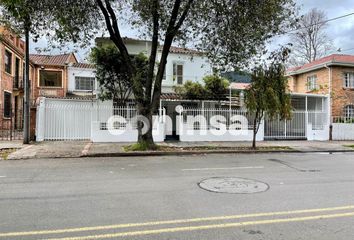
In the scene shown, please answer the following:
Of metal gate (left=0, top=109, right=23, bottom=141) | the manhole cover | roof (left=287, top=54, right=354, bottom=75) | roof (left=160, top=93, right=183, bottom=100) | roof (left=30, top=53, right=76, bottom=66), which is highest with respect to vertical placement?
roof (left=30, top=53, right=76, bottom=66)

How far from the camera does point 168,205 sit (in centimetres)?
608

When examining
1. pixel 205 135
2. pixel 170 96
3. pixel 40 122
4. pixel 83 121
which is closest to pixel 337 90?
pixel 205 135

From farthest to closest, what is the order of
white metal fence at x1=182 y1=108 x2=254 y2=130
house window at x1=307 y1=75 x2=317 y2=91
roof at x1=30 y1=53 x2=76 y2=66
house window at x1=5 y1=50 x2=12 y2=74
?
roof at x1=30 y1=53 x2=76 y2=66 < house window at x1=307 y1=75 x2=317 y2=91 < house window at x1=5 y1=50 x2=12 y2=74 < white metal fence at x1=182 y1=108 x2=254 y2=130

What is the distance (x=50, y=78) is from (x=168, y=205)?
1309 inches

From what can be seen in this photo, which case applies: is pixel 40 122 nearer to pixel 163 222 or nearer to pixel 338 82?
pixel 163 222

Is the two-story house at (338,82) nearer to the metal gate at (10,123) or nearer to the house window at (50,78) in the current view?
the metal gate at (10,123)

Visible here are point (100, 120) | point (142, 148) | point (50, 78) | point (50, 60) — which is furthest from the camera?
point (50, 60)

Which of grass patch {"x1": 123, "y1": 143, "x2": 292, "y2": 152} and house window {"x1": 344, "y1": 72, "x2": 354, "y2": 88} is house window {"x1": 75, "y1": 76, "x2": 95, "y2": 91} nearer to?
grass patch {"x1": 123, "y1": 143, "x2": 292, "y2": 152}

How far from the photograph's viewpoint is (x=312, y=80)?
3067cm

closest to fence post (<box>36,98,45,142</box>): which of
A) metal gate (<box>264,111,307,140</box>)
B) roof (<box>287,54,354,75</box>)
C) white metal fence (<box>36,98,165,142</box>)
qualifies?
white metal fence (<box>36,98,165,142</box>)

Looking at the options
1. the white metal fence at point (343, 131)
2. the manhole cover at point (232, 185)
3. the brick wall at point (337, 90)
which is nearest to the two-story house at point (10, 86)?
the manhole cover at point (232, 185)

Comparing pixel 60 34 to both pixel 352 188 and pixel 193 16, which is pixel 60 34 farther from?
pixel 352 188

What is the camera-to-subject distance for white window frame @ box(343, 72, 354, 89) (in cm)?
2820

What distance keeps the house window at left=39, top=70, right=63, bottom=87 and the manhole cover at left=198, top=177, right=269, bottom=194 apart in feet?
100
